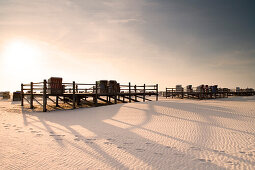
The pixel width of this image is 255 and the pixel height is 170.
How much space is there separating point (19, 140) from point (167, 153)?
4.90 meters

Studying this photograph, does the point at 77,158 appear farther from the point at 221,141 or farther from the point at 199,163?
the point at 221,141

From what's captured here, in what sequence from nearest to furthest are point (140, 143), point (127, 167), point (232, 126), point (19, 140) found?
point (127, 167), point (140, 143), point (19, 140), point (232, 126)

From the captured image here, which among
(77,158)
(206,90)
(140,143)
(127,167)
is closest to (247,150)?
(140,143)

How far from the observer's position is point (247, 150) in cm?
514

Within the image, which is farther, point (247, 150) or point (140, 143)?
point (140, 143)

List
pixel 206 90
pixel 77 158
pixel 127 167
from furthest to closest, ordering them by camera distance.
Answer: pixel 206 90 < pixel 77 158 < pixel 127 167

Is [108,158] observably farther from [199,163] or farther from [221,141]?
[221,141]

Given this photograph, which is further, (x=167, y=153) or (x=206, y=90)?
(x=206, y=90)

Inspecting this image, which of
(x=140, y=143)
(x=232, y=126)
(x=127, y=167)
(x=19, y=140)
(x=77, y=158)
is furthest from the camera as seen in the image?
(x=232, y=126)

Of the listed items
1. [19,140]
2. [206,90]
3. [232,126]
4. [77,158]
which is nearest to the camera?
[77,158]

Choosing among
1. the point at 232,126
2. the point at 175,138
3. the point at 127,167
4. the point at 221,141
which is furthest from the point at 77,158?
the point at 232,126

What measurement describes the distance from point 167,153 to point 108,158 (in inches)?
62.4

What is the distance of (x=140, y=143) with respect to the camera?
582cm

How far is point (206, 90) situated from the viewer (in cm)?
2828
